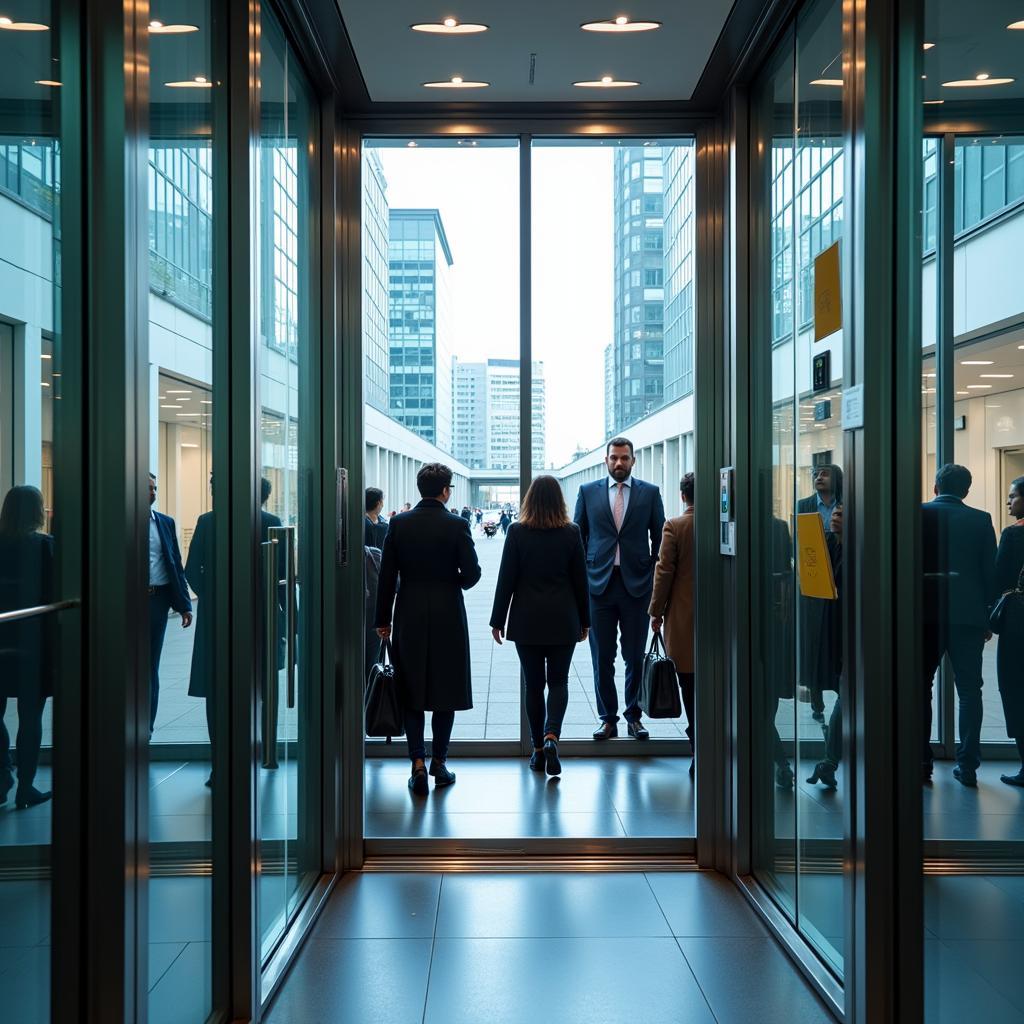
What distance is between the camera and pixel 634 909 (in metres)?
3.87

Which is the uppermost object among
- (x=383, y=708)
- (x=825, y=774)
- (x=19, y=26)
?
(x=19, y=26)

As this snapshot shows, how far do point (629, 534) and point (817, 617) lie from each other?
9.62ft

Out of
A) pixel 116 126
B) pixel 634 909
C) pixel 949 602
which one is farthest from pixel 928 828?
pixel 116 126

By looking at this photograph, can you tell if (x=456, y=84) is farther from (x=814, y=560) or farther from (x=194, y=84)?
(x=814, y=560)

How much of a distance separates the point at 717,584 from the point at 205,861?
2.42 metres

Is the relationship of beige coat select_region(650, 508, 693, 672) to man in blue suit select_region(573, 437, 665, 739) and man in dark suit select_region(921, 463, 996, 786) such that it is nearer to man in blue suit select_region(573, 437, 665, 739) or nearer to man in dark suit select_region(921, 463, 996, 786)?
man in blue suit select_region(573, 437, 665, 739)

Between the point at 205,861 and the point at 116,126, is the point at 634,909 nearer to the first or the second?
the point at 205,861

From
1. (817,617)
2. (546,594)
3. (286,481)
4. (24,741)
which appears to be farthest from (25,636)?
(546,594)

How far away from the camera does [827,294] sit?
315 centimetres

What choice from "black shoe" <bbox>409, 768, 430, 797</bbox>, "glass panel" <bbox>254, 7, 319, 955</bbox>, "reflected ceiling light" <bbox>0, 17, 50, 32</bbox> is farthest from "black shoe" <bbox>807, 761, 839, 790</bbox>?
"reflected ceiling light" <bbox>0, 17, 50, 32</bbox>

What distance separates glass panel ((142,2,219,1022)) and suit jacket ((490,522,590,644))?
2.80 meters

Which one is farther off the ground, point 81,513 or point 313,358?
point 313,358

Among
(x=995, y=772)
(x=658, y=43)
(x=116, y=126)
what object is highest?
(x=658, y=43)

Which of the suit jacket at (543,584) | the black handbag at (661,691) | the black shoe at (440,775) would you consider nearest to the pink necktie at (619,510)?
the suit jacket at (543,584)
